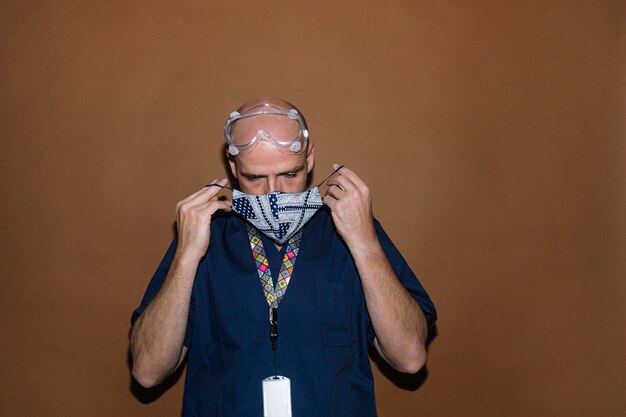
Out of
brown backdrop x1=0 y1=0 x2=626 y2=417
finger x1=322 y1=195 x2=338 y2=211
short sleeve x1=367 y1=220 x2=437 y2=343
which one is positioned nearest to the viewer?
finger x1=322 y1=195 x2=338 y2=211

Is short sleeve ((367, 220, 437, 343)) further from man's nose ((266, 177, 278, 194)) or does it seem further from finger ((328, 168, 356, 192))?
man's nose ((266, 177, 278, 194))

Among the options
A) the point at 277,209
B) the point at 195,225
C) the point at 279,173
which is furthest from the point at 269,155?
the point at 195,225

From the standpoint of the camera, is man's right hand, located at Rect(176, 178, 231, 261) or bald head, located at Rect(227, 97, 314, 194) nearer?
man's right hand, located at Rect(176, 178, 231, 261)

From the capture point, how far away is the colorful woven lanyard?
2201 mm

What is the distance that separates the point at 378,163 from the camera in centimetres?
276

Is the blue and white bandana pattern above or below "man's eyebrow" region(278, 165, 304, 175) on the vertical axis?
below

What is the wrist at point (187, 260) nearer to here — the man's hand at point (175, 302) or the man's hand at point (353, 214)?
the man's hand at point (175, 302)

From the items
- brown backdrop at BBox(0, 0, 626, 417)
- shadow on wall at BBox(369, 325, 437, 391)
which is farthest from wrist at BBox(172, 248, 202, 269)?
shadow on wall at BBox(369, 325, 437, 391)

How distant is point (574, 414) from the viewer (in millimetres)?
2846

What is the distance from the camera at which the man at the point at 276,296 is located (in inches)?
82.6

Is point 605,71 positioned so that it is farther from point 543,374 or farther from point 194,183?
point 194,183

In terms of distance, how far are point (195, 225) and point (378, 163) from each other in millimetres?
1001

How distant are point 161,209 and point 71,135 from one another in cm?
51

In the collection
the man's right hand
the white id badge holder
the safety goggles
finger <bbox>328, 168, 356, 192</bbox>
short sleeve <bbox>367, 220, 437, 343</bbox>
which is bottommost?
the white id badge holder
